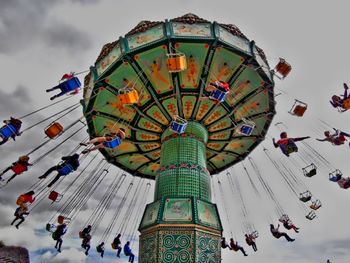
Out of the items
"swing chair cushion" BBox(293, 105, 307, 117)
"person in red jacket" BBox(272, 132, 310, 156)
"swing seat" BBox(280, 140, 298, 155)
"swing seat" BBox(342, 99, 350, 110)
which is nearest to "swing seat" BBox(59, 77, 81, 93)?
"person in red jacket" BBox(272, 132, 310, 156)

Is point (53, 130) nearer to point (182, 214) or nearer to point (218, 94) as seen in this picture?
point (182, 214)

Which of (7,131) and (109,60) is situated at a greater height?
(109,60)

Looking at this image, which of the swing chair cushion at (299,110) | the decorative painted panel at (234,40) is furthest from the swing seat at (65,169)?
the swing chair cushion at (299,110)

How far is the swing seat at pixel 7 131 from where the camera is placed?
8.86m

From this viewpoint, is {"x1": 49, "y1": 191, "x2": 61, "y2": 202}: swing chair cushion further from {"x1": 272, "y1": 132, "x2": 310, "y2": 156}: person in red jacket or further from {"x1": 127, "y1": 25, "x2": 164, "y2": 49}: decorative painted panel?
{"x1": 272, "y1": 132, "x2": 310, "y2": 156}: person in red jacket

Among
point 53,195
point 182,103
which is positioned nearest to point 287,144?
point 182,103

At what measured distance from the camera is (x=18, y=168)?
365 inches

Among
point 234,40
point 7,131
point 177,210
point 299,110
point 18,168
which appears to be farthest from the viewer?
point 234,40

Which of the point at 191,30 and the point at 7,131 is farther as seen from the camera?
the point at 191,30

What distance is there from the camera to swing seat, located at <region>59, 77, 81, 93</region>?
9266mm

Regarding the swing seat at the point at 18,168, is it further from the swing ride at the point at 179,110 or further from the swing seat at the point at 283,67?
the swing seat at the point at 283,67

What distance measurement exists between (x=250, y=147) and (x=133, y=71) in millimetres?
6086

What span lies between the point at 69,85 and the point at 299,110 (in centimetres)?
652

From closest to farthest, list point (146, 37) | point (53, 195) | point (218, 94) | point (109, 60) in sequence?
point (218, 94)
point (146, 37)
point (109, 60)
point (53, 195)
